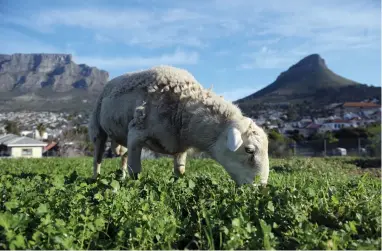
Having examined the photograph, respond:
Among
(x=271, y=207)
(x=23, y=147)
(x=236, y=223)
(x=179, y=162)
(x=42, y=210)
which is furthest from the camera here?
(x=23, y=147)

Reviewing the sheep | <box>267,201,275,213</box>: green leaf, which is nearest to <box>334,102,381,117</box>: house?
the sheep

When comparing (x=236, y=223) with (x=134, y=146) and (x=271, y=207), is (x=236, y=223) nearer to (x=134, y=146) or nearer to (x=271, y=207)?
(x=271, y=207)

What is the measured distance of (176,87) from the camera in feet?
19.5

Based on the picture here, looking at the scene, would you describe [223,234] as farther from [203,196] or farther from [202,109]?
[202,109]

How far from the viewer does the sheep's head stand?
470 cm

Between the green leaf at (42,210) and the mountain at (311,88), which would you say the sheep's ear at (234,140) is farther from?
the mountain at (311,88)

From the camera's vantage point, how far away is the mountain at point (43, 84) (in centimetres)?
13125

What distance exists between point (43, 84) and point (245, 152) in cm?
17710

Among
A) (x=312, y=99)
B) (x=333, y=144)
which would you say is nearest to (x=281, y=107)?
(x=312, y=99)

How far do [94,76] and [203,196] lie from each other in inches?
7887

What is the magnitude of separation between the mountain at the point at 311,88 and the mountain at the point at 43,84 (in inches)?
2472

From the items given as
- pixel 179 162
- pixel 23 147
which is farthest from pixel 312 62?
pixel 179 162

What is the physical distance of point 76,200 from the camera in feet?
Answer: 10.7

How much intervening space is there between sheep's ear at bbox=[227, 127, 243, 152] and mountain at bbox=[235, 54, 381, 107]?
89.1m
